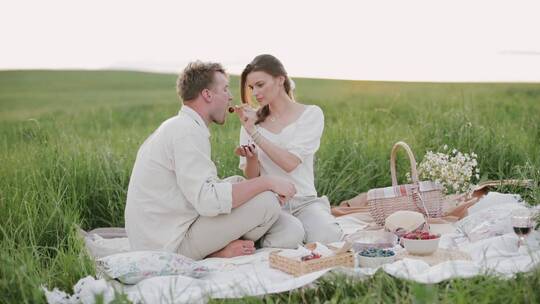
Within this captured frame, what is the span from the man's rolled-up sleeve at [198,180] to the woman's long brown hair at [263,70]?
115 cm

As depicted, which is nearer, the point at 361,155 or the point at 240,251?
the point at 240,251

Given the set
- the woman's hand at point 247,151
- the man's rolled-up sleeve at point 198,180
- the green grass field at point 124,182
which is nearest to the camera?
the green grass field at point 124,182

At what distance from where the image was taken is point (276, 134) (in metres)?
5.28

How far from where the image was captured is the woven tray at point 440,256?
3.93m

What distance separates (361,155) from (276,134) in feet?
5.18

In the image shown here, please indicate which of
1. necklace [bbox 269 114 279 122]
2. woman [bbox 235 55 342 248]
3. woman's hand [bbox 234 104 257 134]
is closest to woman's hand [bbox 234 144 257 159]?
woman [bbox 235 55 342 248]

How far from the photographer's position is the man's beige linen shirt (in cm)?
421

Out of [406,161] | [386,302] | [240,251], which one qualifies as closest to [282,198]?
[240,251]

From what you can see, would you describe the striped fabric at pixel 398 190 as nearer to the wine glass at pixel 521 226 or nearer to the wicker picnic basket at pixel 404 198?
the wicker picnic basket at pixel 404 198

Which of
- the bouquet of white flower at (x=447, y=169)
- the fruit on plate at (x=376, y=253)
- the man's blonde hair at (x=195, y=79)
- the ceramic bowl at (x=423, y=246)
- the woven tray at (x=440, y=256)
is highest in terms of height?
the man's blonde hair at (x=195, y=79)

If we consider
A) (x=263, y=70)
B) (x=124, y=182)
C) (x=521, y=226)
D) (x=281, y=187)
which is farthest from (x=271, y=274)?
(x=124, y=182)

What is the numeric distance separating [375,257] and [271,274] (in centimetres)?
59

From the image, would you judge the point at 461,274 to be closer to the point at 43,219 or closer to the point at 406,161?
the point at 43,219

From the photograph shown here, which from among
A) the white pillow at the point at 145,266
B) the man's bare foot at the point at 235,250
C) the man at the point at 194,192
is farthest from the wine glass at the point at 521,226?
the white pillow at the point at 145,266
